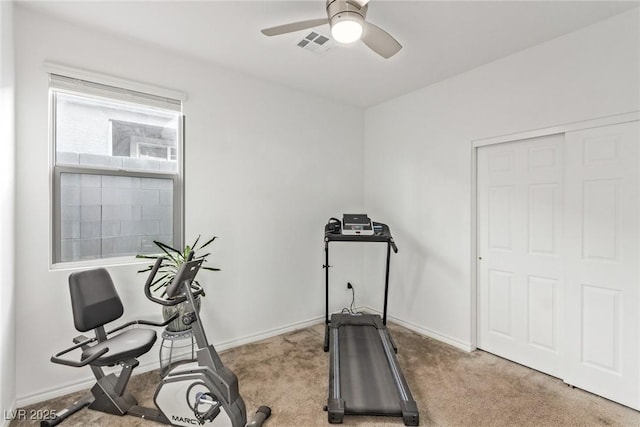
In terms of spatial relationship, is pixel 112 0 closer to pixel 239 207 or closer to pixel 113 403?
pixel 239 207

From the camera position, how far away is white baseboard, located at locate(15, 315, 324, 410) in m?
2.30

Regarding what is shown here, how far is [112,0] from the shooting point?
219 centimetres

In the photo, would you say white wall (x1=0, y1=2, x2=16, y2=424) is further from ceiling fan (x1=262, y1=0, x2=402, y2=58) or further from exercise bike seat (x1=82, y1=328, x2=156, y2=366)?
ceiling fan (x1=262, y1=0, x2=402, y2=58)

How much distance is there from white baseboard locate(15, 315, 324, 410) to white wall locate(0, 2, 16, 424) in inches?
4.3

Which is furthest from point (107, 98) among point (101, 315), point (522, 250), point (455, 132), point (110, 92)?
point (522, 250)

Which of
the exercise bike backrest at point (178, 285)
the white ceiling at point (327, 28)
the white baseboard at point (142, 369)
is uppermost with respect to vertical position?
the white ceiling at point (327, 28)

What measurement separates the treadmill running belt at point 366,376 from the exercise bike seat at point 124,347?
4.66 ft

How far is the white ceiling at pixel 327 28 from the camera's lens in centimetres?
222

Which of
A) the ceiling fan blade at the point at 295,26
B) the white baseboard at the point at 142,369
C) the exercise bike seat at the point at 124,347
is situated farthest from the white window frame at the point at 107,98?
the ceiling fan blade at the point at 295,26

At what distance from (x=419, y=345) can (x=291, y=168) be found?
2.37 m

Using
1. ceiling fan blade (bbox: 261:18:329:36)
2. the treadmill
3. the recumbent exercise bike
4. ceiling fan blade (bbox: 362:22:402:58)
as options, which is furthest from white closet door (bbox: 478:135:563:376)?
the recumbent exercise bike

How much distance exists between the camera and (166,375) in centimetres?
204

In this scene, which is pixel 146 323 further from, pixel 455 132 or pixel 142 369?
pixel 455 132

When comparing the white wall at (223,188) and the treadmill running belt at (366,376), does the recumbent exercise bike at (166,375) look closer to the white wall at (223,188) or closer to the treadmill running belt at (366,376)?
the white wall at (223,188)
